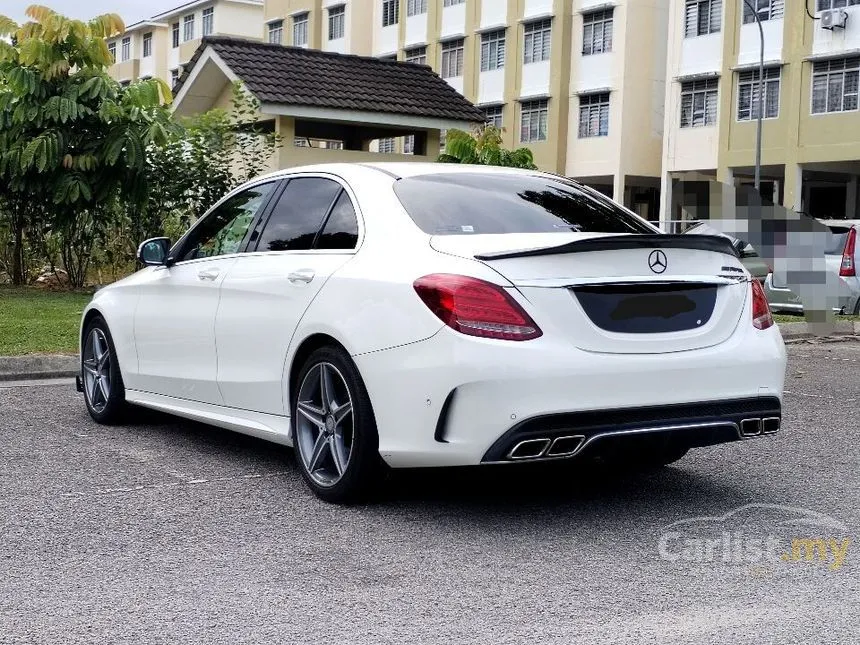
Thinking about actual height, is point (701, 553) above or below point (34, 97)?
below

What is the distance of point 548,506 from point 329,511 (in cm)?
94

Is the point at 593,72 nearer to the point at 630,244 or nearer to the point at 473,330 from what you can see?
the point at 630,244

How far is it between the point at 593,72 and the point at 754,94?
6897 mm

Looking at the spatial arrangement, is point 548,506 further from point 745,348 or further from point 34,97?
point 34,97

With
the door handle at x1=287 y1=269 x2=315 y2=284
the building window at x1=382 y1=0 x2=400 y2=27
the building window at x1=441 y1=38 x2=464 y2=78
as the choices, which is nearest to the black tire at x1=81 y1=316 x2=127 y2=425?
the door handle at x1=287 y1=269 x2=315 y2=284

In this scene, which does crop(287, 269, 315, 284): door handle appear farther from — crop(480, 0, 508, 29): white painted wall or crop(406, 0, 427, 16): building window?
crop(406, 0, 427, 16): building window

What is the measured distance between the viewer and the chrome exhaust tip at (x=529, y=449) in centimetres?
456

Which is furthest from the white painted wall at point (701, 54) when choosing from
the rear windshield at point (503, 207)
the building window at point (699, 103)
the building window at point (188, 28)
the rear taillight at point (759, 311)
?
the rear taillight at point (759, 311)

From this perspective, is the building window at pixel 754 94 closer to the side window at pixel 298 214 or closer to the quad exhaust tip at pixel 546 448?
the side window at pixel 298 214

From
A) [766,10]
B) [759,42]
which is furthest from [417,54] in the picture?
[766,10]

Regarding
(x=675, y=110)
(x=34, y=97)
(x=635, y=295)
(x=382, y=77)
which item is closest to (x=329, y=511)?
(x=635, y=295)

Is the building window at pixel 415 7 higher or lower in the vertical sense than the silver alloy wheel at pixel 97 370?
higher

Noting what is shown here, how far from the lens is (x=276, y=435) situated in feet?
18.5

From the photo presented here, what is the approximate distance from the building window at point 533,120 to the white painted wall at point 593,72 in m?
1.70
